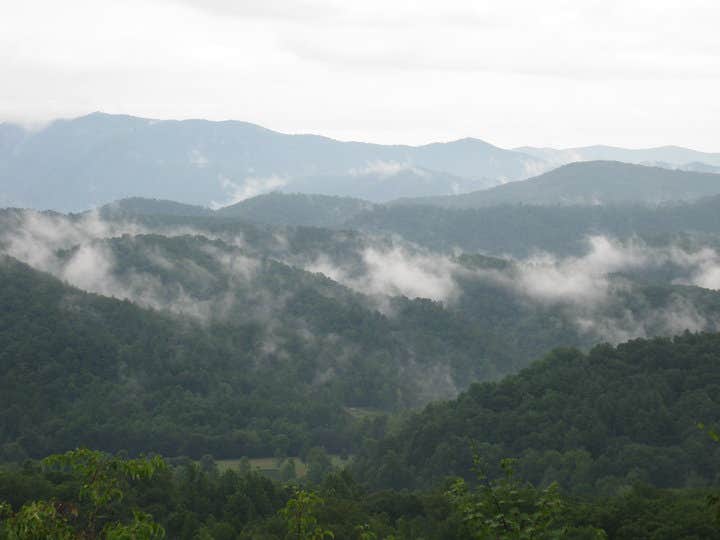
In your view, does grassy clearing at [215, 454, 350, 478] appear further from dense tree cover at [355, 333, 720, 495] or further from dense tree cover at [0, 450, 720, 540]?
dense tree cover at [0, 450, 720, 540]

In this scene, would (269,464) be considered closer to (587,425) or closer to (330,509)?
(587,425)

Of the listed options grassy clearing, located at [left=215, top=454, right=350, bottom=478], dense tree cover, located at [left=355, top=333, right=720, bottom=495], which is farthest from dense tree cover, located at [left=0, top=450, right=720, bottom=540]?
grassy clearing, located at [left=215, top=454, right=350, bottom=478]

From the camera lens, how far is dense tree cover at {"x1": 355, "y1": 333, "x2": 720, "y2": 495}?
9938 centimetres

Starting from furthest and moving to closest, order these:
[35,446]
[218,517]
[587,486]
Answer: [35,446]
[587,486]
[218,517]

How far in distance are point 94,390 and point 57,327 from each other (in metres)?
19.5

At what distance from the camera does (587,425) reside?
111 meters

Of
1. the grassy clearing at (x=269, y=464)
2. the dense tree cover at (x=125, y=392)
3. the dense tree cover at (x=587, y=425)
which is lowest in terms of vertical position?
the grassy clearing at (x=269, y=464)

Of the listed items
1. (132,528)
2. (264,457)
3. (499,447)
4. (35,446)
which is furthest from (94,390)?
(132,528)

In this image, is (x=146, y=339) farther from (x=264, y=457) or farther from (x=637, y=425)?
(x=637, y=425)

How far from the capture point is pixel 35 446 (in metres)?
147

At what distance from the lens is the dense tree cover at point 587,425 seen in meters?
99.4

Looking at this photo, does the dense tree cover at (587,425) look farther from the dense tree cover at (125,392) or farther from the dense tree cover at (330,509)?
the dense tree cover at (125,392)

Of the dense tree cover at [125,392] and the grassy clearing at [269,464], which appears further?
the dense tree cover at [125,392]

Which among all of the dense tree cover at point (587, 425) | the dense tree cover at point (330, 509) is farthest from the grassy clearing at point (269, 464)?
the dense tree cover at point (330, 509)
